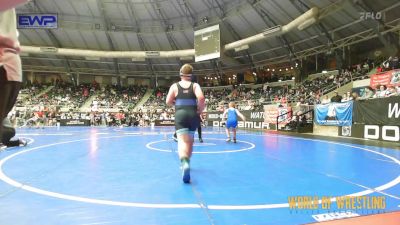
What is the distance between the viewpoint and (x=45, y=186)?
4.33 metres

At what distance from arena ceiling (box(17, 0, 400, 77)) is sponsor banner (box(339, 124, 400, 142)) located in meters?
11.6

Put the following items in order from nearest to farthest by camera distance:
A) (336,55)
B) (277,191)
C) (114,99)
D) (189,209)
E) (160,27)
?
(189,209), (277,191), (336,55), (160,27), (114,99)

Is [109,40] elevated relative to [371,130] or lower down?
elevated

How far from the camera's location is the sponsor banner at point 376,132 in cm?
1091

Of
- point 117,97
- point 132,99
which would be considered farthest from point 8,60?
point 117,97

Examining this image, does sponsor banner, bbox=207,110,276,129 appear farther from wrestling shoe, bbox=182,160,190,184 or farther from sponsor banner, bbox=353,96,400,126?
wrestling shoe, bbox=182,160,190,184

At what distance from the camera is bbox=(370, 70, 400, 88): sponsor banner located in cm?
1505

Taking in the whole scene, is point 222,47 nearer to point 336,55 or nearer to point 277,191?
point 336,55

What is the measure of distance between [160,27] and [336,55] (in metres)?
19.7

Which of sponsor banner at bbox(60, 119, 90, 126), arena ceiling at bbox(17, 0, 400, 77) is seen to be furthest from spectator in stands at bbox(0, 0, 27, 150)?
sponsor banner at bbox(60, 119, 90, 126)

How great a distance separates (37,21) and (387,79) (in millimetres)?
18041

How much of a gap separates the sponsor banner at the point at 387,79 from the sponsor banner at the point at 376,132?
3910mm

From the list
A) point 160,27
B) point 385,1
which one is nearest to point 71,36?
point 160,27

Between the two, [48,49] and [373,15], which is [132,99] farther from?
[373,15]
